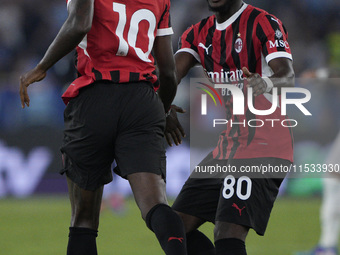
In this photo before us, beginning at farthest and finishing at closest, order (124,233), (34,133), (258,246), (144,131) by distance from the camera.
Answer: (34,133) < (124,233) < (258,246) < (144,131)

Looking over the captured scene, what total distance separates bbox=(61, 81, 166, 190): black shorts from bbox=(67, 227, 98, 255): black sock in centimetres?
27

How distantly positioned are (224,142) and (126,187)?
6171mm

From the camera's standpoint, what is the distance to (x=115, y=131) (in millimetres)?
3191

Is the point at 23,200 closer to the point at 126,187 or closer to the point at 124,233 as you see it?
the point at 126,187

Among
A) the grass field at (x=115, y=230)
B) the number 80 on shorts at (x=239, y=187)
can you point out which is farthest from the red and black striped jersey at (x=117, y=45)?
the grass field at (x=115, y=230)

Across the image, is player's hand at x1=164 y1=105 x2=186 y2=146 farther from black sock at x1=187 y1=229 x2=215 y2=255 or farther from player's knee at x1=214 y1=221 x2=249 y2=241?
player's knee at x1=214 y1=221 x2=249 y2=241

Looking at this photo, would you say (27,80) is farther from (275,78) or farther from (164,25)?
(275,78)

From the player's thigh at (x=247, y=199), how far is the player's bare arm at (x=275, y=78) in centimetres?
44

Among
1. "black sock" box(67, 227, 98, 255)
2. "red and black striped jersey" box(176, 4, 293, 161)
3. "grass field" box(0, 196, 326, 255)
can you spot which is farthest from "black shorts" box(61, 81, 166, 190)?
"grass field" box(0, 196, 326, 255)

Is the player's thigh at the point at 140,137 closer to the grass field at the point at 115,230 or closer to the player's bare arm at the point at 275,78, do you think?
the player's bare arm at the point at 275,78

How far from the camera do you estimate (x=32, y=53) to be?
438 inches

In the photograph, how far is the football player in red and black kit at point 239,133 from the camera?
3.42 metres

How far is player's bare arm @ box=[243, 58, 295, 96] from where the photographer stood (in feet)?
10.7

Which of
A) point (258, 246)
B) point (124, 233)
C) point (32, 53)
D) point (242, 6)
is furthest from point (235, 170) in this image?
point (32, 53)
